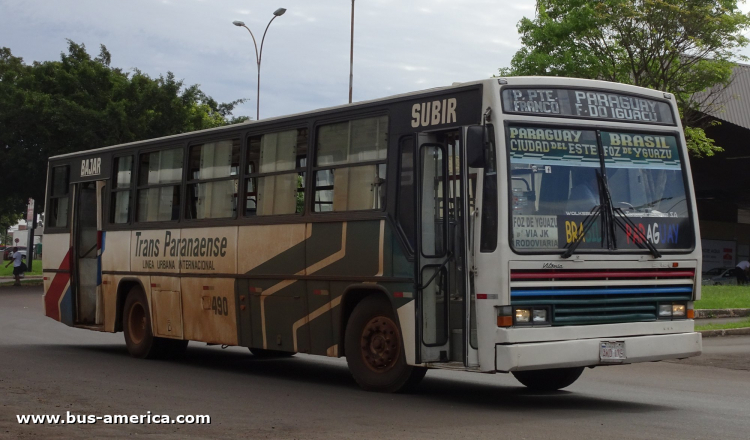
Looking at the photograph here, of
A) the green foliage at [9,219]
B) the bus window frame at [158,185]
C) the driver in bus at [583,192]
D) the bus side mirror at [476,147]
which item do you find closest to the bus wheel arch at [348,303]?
the bus side mirror at [476,147]

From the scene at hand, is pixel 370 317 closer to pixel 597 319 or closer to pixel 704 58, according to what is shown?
pixel 597 319

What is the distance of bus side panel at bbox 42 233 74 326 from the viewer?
16797mm

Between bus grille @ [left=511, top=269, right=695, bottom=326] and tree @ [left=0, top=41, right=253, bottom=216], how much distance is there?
33.1 m

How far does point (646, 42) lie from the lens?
3334cm

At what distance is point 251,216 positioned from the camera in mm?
12805

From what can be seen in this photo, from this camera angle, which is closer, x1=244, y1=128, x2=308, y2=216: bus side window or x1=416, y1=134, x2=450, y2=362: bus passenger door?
x1=416, y1=134, x2=450, y2=362: bus passenger door

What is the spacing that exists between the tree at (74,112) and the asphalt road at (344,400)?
25.4 metres

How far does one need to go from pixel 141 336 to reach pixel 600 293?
325 inches

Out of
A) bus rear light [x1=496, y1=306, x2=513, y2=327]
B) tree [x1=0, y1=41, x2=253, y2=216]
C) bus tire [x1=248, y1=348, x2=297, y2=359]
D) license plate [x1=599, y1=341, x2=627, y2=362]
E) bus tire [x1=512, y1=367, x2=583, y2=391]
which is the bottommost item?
bus tire [x1=248, y1=348, x2=297, y2=359]

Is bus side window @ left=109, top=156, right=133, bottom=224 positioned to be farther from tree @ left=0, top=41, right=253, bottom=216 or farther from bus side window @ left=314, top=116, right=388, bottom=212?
tree @ left=0, top=41, right=253, bottom=216

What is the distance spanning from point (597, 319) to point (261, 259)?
4.61 metres

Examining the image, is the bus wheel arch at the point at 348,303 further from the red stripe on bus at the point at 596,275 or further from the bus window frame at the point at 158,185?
the bus window frame at the point at 158,185


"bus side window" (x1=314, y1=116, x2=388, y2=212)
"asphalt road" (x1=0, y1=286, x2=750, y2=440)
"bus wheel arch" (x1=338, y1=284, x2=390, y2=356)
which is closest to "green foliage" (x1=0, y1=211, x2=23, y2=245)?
"asphalt road" (x1=0, y1=286, x2=750, y2=440)

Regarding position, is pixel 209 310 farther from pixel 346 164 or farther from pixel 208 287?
pixel 346 164
